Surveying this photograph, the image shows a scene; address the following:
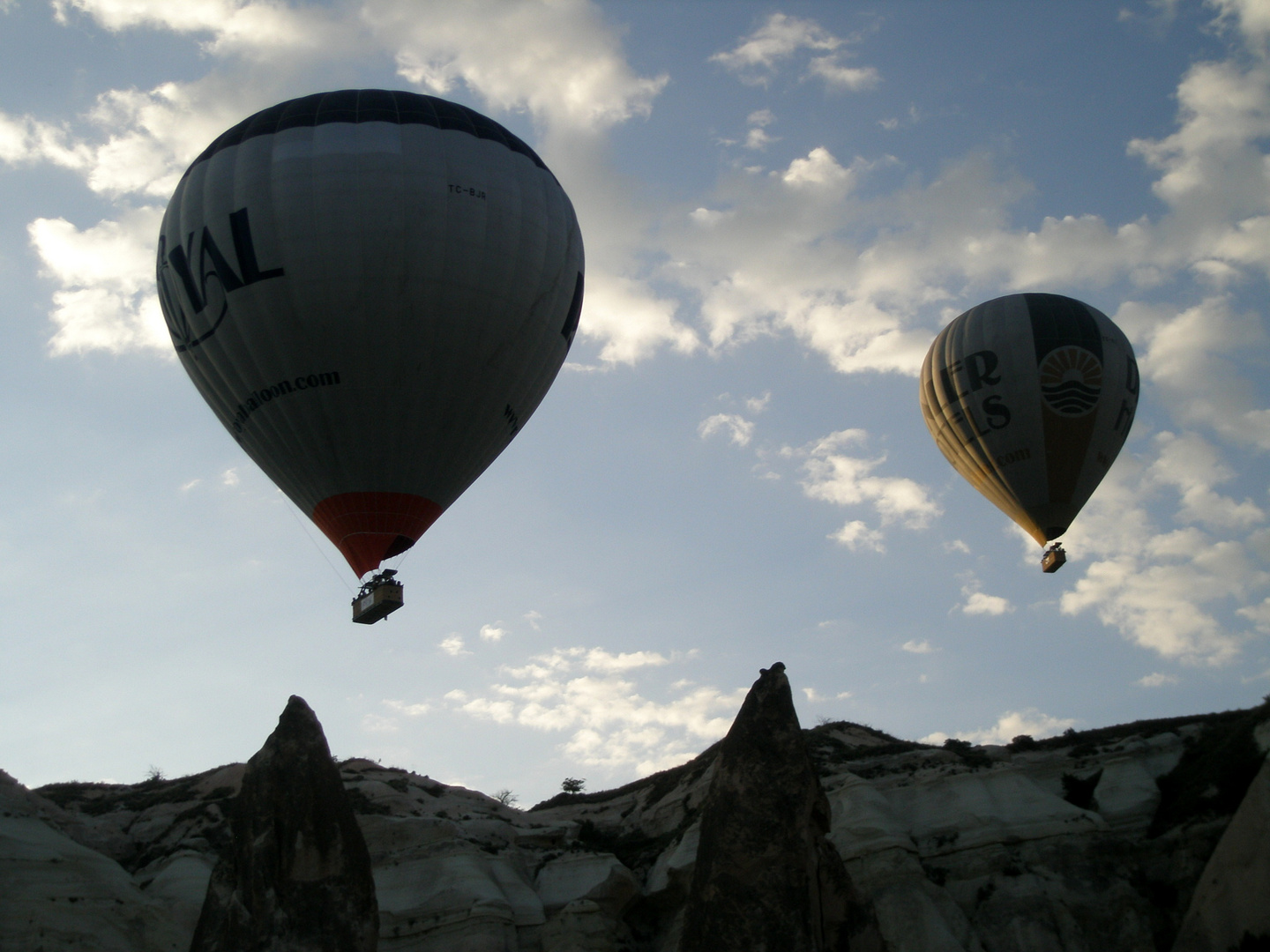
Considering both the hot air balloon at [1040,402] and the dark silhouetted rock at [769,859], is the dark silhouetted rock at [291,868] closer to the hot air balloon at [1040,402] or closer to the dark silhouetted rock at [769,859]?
the dark silhouetted rock at [769,859]

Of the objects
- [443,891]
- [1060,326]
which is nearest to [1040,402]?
[1060,326]

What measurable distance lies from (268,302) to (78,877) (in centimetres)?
1516

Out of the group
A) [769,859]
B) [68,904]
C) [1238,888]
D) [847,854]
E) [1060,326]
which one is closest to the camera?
[769,859]

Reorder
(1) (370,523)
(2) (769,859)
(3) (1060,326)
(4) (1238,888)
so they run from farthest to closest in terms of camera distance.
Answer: (3) (1060,326) → (1) (370,523) → (4) (1238,888) → (2) (769,859)

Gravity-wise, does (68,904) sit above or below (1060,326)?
below

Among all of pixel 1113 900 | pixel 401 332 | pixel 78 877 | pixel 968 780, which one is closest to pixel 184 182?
pixel 401 332

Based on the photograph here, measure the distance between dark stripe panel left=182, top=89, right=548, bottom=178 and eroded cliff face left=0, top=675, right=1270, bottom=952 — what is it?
18767 mm

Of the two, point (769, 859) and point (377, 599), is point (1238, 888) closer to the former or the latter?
point (769, 859)

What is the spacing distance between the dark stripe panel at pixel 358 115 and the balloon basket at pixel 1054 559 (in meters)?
26.2

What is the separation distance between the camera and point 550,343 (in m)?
34.5

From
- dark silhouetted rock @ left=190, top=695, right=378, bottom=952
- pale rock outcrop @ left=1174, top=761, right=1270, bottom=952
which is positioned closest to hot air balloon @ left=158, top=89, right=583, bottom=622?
dark silhouetted rock @ left=190, top=695, right=378, bottom=952

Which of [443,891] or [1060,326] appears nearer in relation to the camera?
[443,891]

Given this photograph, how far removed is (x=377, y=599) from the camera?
1255 inches

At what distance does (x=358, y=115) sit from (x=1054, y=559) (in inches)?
1212
